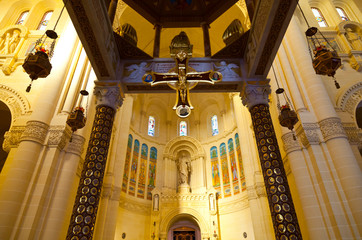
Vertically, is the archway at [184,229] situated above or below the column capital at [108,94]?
below

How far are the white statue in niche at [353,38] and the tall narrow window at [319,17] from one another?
117cm

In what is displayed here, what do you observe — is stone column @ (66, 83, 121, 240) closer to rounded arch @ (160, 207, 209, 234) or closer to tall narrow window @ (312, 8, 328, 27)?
rounded arch @ (160, 207, 209, 234)

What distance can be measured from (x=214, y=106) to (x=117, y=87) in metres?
13.6

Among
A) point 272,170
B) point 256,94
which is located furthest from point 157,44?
point 272,170

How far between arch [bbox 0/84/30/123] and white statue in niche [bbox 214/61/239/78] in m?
6.98

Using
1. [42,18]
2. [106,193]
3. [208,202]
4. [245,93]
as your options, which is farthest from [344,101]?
[42,18]

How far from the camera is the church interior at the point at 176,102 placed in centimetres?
524

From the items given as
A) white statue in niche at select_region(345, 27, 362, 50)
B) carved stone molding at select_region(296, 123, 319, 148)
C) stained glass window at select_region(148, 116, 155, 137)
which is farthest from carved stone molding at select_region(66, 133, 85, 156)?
white statue in niche at select_region(345, 27, 362, 50)

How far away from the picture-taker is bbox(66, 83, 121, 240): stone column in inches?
184

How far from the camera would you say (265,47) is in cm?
570

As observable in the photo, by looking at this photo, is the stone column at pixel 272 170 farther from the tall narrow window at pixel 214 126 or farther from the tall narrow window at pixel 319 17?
the tall narrow window at pixel 214 126

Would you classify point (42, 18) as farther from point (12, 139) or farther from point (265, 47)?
Result: point (265, 47)

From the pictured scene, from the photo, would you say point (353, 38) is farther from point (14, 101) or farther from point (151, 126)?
point (14, 101)

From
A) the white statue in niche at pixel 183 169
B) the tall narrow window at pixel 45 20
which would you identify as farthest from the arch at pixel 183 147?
the tall narrow window at pixel 45 20
